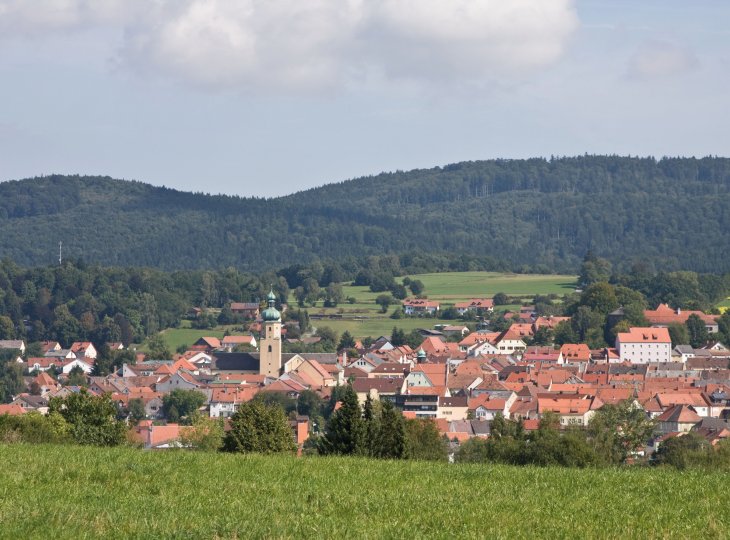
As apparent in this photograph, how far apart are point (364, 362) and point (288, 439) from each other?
3292 inches

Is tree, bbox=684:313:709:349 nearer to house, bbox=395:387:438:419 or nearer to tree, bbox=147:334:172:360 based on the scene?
house, bbox=395:387:438:419

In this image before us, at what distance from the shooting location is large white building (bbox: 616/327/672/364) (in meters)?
121

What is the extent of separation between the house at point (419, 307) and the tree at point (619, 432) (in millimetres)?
95192

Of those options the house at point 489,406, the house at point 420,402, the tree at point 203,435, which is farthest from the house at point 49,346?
the tree at point 203,435

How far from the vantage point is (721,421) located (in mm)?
80312

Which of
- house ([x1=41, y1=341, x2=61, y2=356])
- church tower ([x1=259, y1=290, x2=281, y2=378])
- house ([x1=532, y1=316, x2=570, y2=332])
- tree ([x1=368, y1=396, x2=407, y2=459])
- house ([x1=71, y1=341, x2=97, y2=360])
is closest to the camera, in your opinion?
tree ([x1=368, y1=396, x2=407, y2=459])

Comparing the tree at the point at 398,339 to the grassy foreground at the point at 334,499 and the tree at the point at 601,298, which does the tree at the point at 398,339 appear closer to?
the tree at the point at 601,298

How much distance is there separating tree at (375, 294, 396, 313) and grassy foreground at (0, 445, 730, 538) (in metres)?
138

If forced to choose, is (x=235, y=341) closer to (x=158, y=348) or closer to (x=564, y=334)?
(x=158, y=348)

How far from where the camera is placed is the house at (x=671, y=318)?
131 meters

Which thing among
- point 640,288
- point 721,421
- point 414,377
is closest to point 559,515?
point 721,421

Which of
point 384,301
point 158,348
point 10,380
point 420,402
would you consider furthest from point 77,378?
point 384,301

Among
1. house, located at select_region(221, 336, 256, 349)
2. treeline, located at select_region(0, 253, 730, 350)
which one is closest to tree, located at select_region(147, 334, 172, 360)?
treeline, located at select_region(0, 253, 730, 350)

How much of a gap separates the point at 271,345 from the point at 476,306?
5042 centimetres
